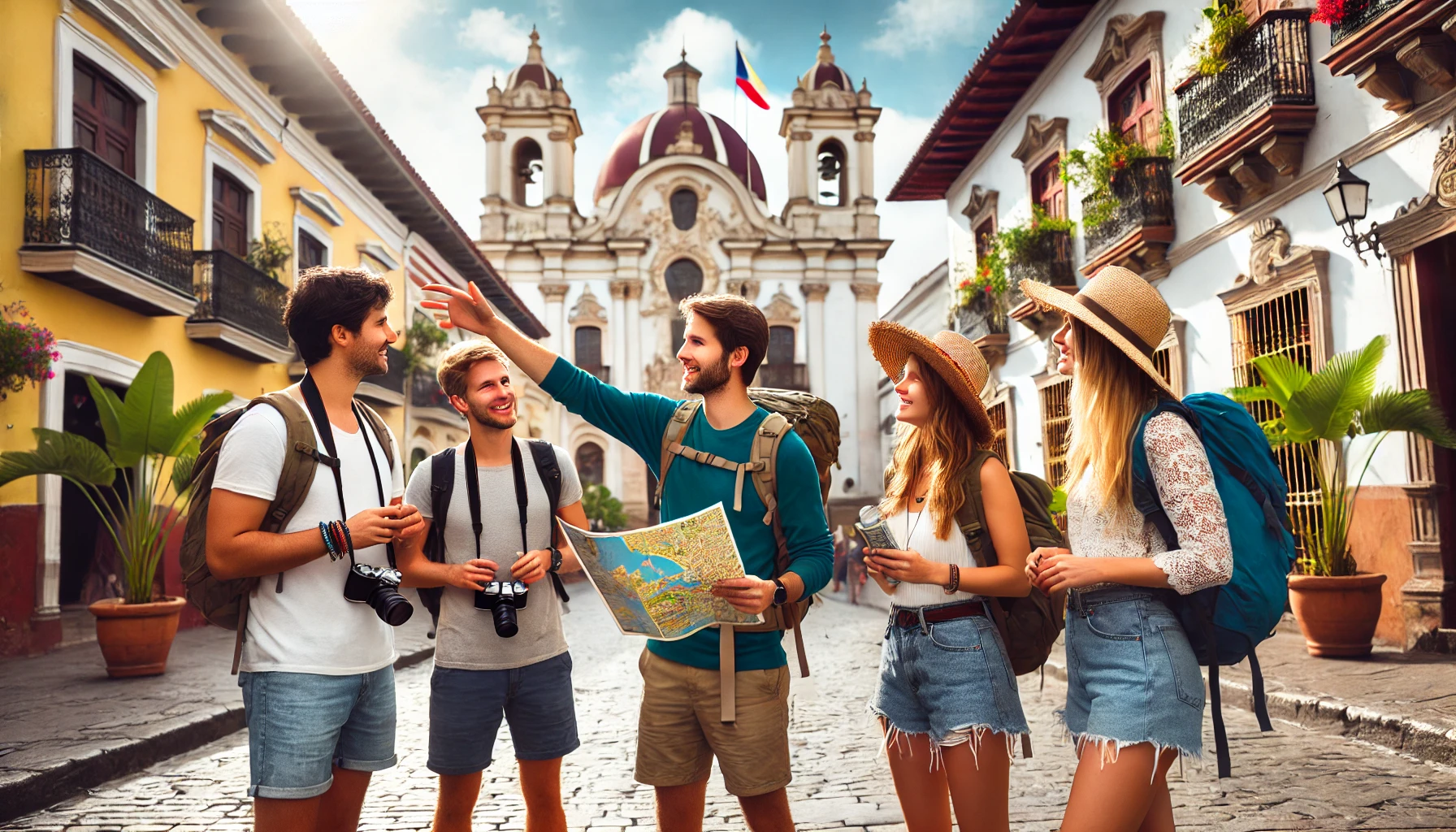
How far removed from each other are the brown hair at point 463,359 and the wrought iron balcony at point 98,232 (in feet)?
26.5

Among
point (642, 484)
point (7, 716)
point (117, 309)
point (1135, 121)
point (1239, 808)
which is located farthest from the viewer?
point (642, 484)

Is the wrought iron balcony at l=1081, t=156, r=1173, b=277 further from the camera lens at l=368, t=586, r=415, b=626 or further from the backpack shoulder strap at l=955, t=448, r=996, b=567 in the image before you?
the camera lens at l=368, t=586, r=415, b=626

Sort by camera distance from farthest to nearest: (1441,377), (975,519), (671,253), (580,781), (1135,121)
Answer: (671,253), (1135,121), (1441,377), (580,781), (975,519)

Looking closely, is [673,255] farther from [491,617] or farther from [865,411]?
[491,617]

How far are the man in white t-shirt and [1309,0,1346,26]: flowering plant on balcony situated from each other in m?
8.02

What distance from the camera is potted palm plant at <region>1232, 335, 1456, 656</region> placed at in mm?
7621

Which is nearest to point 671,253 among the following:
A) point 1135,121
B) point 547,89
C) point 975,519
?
point 547,89

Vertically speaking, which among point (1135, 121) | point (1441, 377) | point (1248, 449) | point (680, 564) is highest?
point (1135, 121)

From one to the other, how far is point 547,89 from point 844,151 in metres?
10.9

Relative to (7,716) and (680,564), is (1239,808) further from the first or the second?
(7,716)

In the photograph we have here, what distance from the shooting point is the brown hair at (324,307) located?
2852 millimetres

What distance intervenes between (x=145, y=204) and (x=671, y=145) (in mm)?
31040

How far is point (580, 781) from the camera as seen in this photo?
17.2 feet

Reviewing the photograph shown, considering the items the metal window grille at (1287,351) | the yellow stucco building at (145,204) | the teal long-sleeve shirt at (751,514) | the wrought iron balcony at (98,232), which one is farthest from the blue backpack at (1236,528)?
the wrought iron balcony at (98,232)
